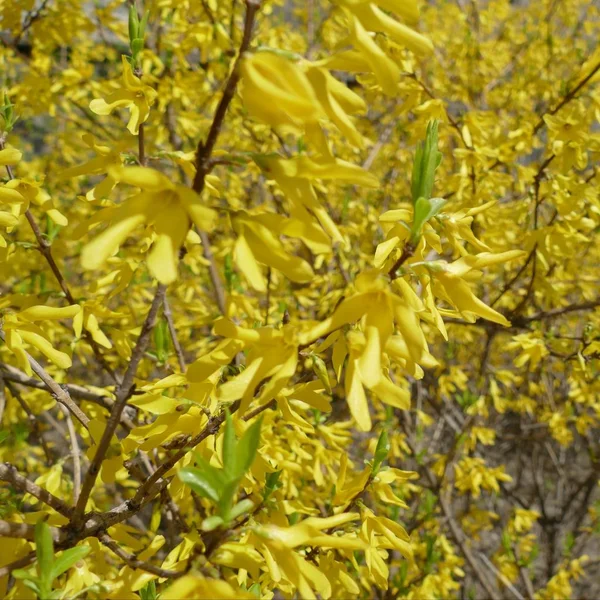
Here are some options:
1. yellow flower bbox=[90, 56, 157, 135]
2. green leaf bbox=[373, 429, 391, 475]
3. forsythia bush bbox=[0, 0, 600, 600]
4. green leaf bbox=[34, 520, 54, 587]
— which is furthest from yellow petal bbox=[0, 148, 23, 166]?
green leaf bbox=[373, 429, 391, 475]

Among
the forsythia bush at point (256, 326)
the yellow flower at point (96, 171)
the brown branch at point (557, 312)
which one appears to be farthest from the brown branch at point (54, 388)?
the brown branch at point (557, 312)

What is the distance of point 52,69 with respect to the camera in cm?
471

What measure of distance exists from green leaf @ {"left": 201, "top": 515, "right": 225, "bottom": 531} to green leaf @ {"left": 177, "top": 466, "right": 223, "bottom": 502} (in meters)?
0.03

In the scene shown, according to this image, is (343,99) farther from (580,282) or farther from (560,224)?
(580,282)

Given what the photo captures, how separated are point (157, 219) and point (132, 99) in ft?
2.55

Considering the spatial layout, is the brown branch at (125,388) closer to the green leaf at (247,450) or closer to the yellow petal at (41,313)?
the green leaf at (247,450)

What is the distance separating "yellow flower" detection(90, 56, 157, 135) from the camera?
4.67 feet

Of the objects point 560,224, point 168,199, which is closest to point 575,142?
point 560,224

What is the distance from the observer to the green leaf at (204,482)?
0.78m

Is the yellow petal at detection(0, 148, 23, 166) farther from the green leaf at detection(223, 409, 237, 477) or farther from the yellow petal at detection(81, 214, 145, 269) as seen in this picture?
the green leaf at detection(223, 409, 237, 477)

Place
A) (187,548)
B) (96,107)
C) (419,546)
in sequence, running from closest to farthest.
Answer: (187,548) → (96,107) → (419,546)

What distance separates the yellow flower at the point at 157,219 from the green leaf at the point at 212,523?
0.35 m

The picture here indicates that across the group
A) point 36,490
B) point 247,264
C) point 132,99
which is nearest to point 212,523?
point 247,264

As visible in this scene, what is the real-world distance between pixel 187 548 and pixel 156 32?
12.2 feet
